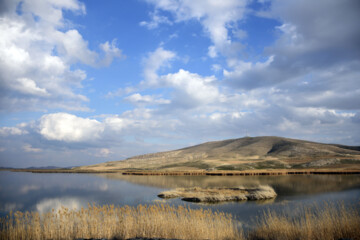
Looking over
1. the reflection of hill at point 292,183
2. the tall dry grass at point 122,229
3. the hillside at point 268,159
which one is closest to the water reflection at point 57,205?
the tall dry grass at point 122,229

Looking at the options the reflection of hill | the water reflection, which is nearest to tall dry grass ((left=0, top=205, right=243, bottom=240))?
the water reflection

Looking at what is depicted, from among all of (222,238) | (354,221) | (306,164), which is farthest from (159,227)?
(306,164)

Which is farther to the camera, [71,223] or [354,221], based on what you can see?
[71,223]

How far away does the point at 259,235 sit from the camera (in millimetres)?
14492

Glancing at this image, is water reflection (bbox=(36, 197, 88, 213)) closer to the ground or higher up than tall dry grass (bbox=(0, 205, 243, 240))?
closer to the ground

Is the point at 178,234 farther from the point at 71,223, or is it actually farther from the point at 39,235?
the point at 39,235

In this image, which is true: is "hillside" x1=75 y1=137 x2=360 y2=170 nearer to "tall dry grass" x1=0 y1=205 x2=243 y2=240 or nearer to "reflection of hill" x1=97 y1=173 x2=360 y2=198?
"reflection of hill" x1=97 y1=173 x2=360 y2=198

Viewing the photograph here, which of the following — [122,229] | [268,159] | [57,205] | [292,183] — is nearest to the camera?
Result: [122,229]

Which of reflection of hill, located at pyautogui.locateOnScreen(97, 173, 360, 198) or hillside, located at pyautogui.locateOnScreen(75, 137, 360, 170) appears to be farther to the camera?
hillside, located at pyautogui.locateOnScreen(75, 137, 360, 170)

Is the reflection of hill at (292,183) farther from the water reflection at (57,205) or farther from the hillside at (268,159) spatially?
the hillside at (268,159)

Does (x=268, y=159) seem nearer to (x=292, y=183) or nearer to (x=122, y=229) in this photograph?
(x=292, y=183)

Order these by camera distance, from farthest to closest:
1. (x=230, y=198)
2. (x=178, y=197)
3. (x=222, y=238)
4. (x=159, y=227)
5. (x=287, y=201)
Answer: (x=178, y=197) → (x=230, y=198) → (x=287, y=201) → (x=159, y=227) → (x=222, y=238)

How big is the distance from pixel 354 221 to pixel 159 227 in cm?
1009

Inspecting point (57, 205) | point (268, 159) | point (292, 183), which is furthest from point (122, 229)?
point (268, 159)
